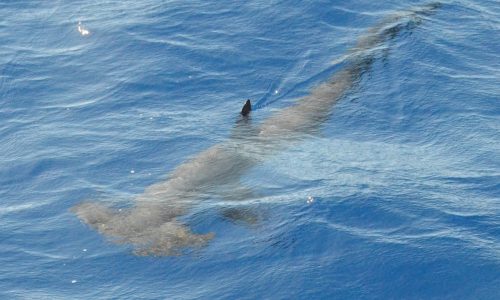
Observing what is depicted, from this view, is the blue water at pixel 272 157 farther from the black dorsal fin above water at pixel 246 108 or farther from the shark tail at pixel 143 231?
the black dorsal fin above water at pixel 246 108

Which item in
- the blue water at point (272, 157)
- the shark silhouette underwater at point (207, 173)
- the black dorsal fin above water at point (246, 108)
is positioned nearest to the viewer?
the blue water at point (272, 157)

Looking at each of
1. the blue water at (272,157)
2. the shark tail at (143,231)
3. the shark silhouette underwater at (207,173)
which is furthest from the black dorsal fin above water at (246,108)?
the shark tail at (143,231)

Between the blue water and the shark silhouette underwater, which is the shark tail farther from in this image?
the blue water

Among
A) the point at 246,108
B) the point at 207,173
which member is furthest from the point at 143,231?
the point at 246,108

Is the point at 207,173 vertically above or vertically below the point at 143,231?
above

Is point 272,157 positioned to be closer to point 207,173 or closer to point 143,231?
point 207,173
